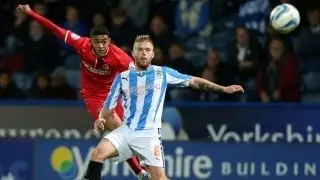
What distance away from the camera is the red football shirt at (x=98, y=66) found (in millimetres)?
10109

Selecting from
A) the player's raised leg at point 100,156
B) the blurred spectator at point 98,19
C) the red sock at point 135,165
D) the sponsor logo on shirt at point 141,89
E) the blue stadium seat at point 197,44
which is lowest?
the red sock at point 135,165

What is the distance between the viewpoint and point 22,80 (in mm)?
14008

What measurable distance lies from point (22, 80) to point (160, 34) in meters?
2.01

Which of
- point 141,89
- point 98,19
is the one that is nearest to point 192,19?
point 98,19

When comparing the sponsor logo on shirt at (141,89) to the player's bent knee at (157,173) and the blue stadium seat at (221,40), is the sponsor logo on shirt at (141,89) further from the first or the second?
the blue stadium seat at (221,40)

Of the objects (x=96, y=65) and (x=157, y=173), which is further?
(x=96, y=65)

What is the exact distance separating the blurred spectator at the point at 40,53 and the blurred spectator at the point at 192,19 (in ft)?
5.49

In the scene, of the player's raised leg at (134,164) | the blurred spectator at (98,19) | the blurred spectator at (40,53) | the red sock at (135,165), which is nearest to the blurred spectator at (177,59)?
the blurred spectator at (98,19)

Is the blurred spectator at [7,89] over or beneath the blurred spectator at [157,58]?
beneath

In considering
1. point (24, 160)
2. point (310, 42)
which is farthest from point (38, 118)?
point (310, 42)

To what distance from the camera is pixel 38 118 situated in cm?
1162

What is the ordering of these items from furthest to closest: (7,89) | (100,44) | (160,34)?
(160,34) < (7,89) < (100,44)

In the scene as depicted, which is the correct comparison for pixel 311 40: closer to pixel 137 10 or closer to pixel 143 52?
pixel 137 10

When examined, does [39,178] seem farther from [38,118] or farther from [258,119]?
[258,119]
